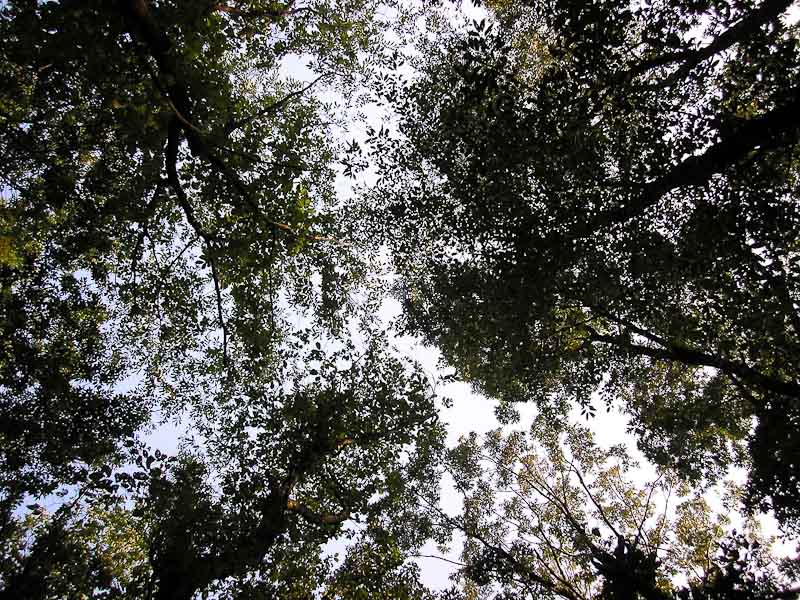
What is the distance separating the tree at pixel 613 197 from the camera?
7.54m

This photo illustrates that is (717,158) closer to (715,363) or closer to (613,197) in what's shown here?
(613,197)

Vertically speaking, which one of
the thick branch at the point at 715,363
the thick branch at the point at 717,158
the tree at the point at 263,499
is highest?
the thick branch at the point at 717,158

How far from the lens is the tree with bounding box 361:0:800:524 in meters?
7.54

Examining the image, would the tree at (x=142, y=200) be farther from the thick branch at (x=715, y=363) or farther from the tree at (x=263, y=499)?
the thick branch at (x=715, y=363)

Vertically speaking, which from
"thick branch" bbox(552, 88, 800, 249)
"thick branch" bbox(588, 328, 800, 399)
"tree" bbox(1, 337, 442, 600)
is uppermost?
"thick branch" bbox(552, 88, 800, 249)

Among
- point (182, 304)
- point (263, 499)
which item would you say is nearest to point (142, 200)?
point (182, 304)

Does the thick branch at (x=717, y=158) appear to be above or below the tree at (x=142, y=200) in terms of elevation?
above

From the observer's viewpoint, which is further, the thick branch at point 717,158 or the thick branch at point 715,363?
the thick branch at point 715,363

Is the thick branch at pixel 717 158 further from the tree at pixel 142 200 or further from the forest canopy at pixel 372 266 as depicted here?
the tree at pixel 142 200

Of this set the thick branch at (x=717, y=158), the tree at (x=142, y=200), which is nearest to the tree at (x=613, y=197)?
the thick branch at (x=717, y=158)

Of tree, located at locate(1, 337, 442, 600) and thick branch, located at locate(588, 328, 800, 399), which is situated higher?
thick branch, located at locate(588, 328, 800, 399)

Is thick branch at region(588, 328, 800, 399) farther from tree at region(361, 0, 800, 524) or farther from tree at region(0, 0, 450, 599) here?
tree at region(0, 0, 450, 599)

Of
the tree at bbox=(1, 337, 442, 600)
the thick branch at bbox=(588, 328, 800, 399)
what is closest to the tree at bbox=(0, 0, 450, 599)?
the tree at bbox=(1, 337, 442, 600)

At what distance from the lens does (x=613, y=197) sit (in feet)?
27.2
